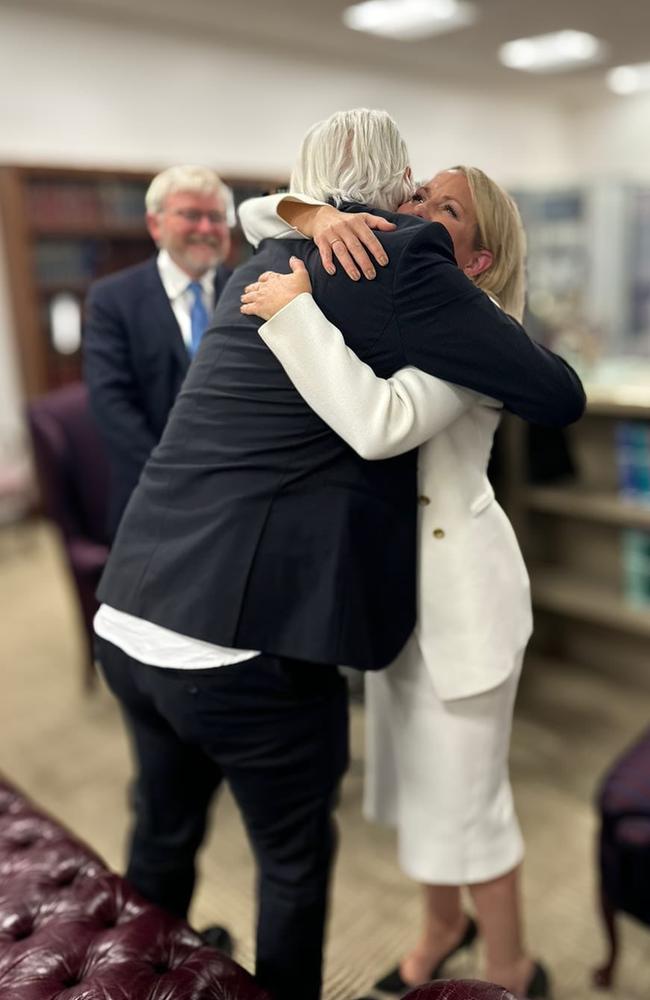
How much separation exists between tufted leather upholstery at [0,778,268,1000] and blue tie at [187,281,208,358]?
2.86 ft

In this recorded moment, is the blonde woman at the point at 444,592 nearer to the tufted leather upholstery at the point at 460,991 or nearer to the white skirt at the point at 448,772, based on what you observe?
the white skirt at the point at 448,772

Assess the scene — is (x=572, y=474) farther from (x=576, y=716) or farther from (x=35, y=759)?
(x=35, y=759)

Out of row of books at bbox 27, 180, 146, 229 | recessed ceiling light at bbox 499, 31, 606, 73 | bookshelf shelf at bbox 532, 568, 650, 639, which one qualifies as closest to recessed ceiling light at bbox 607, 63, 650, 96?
recessed ceiling light at bbox 499, 31, 606, 73

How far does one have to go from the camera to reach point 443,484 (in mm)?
1191

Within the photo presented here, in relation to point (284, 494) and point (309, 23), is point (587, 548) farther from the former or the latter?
point (309, 23)

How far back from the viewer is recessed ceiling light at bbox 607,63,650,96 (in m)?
7.01

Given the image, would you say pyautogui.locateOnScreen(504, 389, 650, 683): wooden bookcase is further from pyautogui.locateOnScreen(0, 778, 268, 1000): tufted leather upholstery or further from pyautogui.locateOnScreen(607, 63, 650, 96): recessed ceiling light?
pyautogui.locateOnScreen(607, 63, 650, 96): recessed ceiling light

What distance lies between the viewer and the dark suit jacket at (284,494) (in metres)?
1.04

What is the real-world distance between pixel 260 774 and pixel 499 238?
810mm

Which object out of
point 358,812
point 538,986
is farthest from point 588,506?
point 538,986

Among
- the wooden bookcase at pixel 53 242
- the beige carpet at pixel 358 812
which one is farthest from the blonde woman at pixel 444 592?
the wooden bookcase at pixel 53 242

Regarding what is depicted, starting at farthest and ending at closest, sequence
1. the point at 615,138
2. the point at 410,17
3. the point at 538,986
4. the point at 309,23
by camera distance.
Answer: the point at 615,138 → the point at 410,17 → the point at 309,23 → the point at 538,986

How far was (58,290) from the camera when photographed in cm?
564

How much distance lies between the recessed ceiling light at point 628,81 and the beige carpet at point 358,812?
578 centimetres
